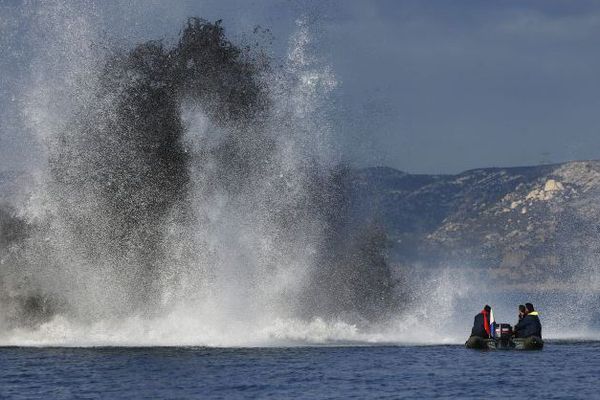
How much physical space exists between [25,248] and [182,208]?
1061cm

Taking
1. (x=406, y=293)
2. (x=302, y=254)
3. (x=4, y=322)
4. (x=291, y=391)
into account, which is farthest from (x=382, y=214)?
(x=291, y=391)

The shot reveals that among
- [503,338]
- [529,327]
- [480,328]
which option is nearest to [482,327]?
[480,328]

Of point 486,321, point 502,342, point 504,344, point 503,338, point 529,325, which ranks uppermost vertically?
point 486,321

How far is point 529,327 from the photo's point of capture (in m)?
79.9

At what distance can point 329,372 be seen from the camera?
6744cm

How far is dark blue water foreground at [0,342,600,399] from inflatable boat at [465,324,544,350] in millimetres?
697

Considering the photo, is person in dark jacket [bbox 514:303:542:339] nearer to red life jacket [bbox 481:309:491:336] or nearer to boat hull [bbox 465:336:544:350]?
boat hull [bbox 465:336:544:350]

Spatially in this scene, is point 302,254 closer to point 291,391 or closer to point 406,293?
point 406,293

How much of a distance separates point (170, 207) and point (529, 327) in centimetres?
2374

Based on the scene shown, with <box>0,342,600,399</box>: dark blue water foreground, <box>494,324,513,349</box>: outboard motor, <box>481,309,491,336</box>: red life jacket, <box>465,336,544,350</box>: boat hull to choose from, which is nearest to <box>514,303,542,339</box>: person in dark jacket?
<box>465,336,544,350</box>: boat hull

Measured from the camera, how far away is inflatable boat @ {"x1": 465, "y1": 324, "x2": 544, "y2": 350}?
263 feet

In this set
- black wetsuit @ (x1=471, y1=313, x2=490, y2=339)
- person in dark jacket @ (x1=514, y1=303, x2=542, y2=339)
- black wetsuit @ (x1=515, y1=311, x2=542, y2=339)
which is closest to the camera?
person in dark jacket @ (x1=514, y1=303, x2=542, y2=339)

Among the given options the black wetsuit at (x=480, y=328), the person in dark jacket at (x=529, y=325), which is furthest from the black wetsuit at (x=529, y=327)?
the black wetsuit at (x=480, y=328)

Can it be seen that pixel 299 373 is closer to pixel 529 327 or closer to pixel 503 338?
pixel 503 338
